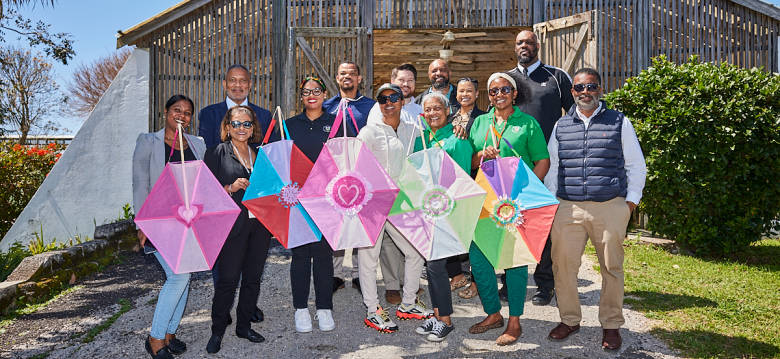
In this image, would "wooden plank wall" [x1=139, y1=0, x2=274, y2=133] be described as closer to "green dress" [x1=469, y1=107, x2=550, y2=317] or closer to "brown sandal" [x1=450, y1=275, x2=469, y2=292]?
"brown sandal" [x1=450, y1=275, x2=469, y2=292]

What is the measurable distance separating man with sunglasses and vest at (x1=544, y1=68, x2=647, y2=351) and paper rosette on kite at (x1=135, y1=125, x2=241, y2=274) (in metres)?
2.36

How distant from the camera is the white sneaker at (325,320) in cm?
383

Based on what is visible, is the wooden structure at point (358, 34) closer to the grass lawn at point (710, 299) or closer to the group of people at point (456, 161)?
the grass lawn at point (710, 299)

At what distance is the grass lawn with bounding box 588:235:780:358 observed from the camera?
11.7 feet

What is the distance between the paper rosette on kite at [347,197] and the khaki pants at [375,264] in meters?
0.40

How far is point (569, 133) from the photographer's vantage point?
3551 millimetres

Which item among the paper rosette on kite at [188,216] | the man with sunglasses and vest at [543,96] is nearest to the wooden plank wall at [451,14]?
the man with sunglasses and vest at [543,96]

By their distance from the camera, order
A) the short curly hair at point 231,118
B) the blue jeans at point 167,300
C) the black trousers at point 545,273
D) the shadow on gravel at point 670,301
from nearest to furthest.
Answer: the blue jeans at point 167,300 → the short curly hair at point 231,118 → the shadow on gravel at point 670,301 → the black trousers at point 545,273

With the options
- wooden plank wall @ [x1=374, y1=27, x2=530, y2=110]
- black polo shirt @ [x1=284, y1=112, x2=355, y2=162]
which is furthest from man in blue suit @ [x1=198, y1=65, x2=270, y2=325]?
wooden plank wall @ [x1=374, y1=27, x2=530, y2=110]

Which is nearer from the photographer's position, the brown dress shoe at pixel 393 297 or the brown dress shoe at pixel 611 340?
the brown dress shoe at pixel 611 340

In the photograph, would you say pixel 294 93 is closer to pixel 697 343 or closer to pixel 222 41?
pixel 222 41

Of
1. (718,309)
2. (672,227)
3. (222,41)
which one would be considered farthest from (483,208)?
→ (222,41)

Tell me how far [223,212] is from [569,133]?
8.25 ft

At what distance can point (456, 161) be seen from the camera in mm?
3613
